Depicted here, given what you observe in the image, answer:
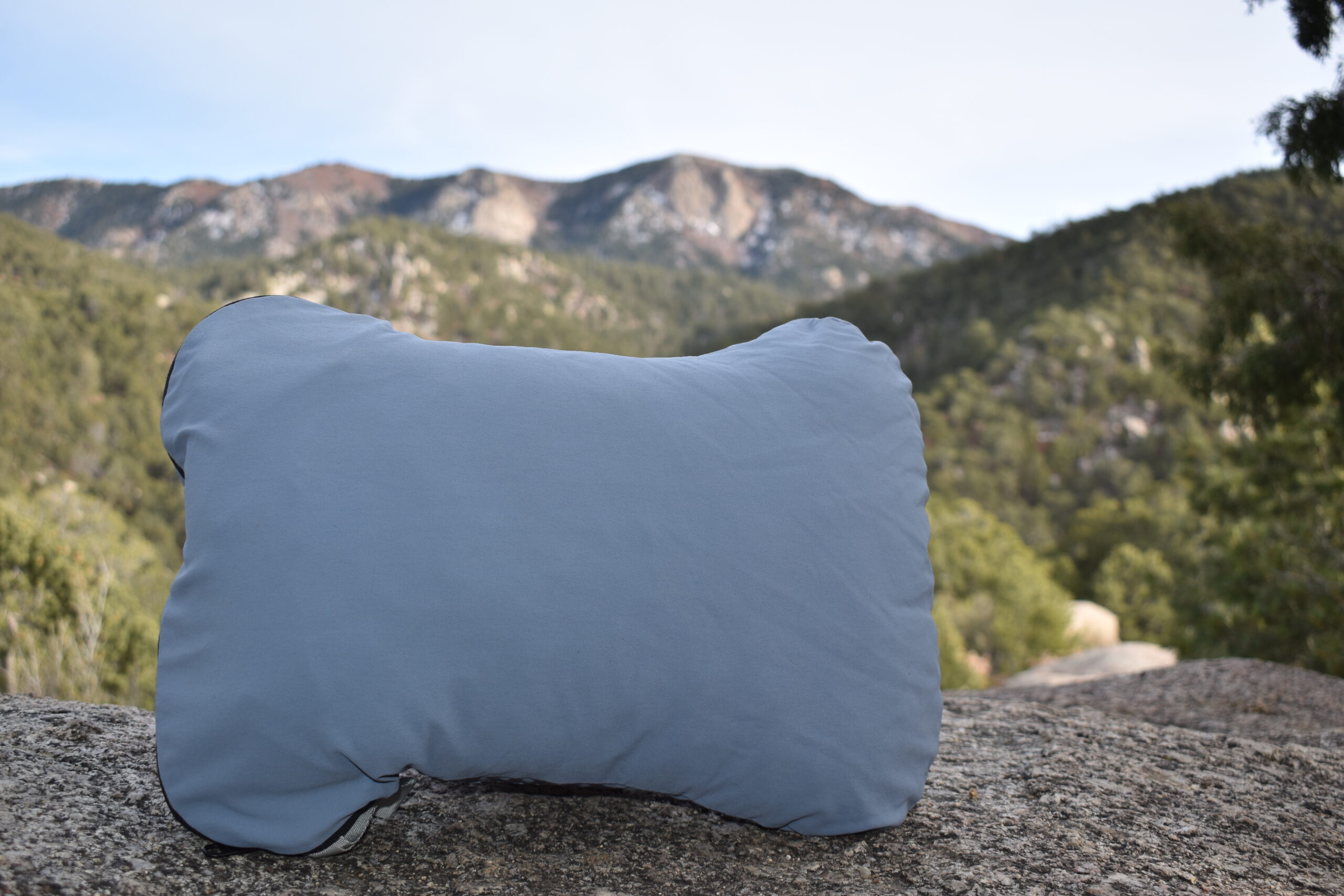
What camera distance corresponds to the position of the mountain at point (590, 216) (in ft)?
465

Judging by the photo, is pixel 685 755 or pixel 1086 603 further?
pixel 1086 603

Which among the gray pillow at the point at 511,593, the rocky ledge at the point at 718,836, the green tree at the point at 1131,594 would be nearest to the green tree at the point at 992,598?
the green tree at the point at 1131,594

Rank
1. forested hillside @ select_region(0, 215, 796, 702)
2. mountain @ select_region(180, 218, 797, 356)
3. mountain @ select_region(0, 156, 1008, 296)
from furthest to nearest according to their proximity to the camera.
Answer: mountain @ select_region(0, 156, 1008, 296) < mountain @ select_region(180, 218, 797, 356) < forested hillside @ select_region(0, 215, 796, 702)

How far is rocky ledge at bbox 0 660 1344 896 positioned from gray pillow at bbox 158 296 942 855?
8 centimetres

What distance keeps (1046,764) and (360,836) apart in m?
1.17

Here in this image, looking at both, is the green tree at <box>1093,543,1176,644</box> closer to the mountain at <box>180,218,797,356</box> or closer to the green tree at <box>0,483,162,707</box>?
the green tree at <box>0,483,162,707</box>

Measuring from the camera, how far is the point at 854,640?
1003 millimetres

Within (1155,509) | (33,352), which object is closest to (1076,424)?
(1155,509)

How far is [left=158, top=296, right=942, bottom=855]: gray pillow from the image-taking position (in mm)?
873

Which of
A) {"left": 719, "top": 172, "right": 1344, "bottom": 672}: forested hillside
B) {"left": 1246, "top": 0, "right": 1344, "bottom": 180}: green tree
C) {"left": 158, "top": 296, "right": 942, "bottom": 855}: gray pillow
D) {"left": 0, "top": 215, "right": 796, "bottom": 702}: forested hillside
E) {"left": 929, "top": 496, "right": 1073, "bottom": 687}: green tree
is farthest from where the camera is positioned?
{"left": 719, "top": 172, "right": 1344, "bottom": 672}: forested hillside

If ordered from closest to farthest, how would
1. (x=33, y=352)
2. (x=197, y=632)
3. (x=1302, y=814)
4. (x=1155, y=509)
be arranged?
1. (x=197, y=632)
2. (x=1302, y=814)
3. (x=1155, y=509)
4. (x=33, y=352)

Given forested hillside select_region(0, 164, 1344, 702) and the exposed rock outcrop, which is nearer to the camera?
forested hillside select_region(0, 164, 1344, 702)

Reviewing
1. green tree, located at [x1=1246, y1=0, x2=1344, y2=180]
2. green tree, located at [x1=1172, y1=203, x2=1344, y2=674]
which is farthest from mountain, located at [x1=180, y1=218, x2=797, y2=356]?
green tree, located at [x1=1246, y1=0, x2=1344, y2=180]

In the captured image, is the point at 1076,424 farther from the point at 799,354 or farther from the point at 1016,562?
the point at 799,354
